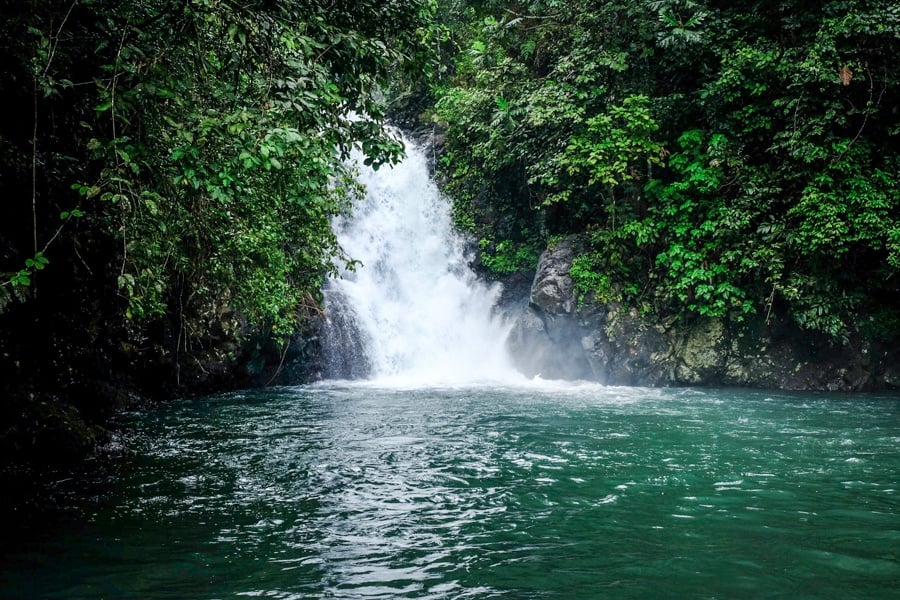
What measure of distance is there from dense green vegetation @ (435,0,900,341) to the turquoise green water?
412 cm

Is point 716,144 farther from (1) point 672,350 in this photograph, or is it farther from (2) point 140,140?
(2) point 140,140

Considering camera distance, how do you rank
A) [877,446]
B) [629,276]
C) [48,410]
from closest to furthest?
1. [48,410]
2. [877,446]
3. [629,276]

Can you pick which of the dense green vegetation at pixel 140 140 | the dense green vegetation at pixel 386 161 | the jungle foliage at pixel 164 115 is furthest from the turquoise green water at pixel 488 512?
the jungle foliage at pixel 164 115

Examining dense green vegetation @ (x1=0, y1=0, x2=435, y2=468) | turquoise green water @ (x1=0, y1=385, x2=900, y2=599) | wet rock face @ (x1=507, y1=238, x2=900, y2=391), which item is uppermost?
dense green vegetation @ (x1=0, y1=0, x2=435, y2=468)

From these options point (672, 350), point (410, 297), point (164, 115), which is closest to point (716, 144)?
point (672, 350)

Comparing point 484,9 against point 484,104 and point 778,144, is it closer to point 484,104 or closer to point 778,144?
point 484,104

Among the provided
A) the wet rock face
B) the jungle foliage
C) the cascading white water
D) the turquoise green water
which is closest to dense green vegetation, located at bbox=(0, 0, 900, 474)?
the jungle foliage

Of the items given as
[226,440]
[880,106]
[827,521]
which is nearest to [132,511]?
[226,440]

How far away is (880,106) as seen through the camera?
1267cm

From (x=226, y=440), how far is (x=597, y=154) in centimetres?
1010

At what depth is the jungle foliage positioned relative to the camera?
511 cm

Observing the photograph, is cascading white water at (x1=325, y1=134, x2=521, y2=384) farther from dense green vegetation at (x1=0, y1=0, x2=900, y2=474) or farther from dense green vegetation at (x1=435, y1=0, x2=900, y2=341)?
dense green vegetation at (x1=435, y1=0, x2=900, y2=341)

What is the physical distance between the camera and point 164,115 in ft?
17.5

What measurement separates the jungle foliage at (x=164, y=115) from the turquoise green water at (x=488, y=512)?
1931mm
